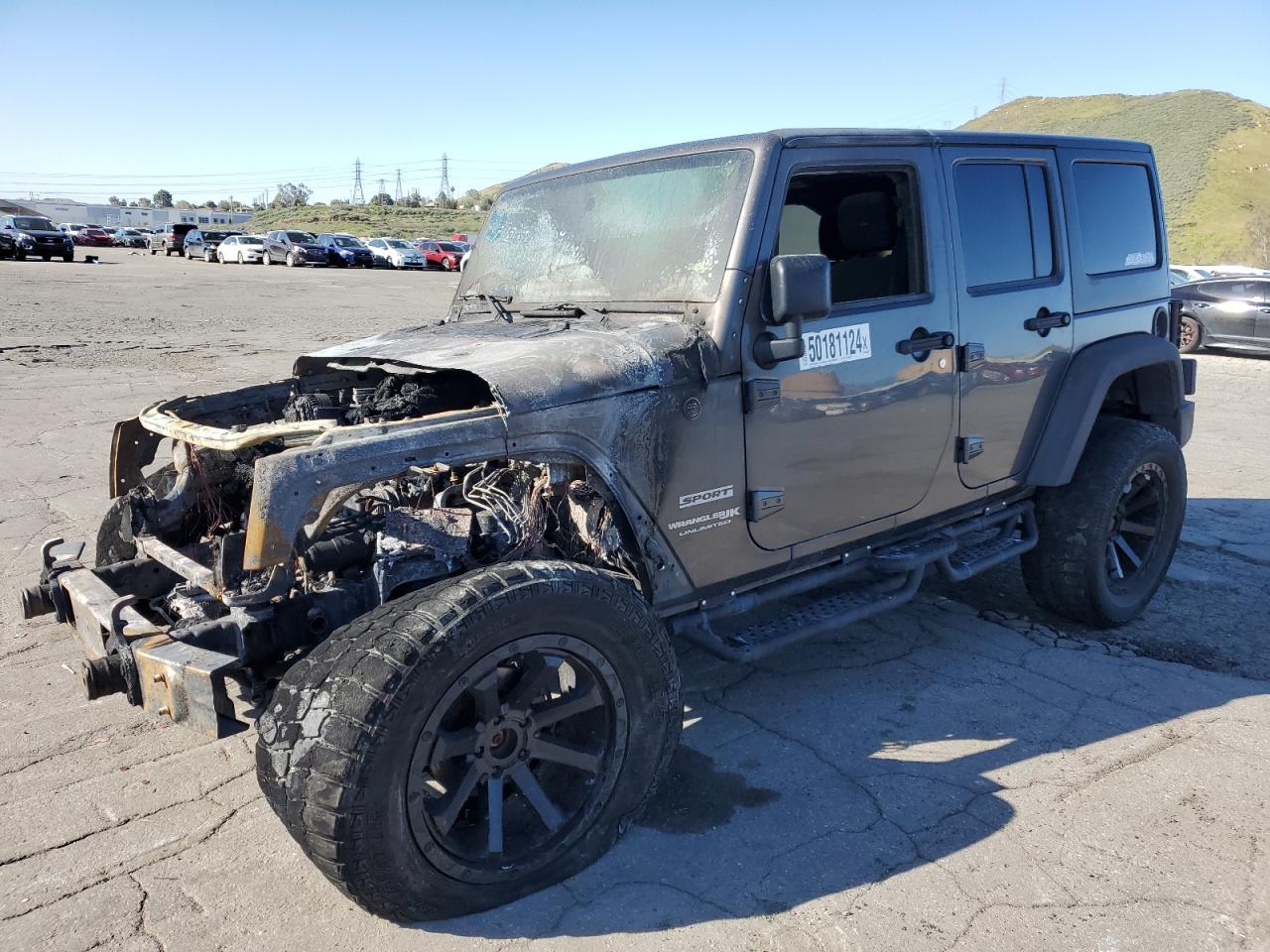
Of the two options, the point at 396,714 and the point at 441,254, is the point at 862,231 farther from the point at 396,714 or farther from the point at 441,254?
the point at 441,254

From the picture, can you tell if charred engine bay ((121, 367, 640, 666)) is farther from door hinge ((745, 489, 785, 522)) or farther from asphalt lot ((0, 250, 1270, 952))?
asphalt lot ((0, 250, 1270, 952))

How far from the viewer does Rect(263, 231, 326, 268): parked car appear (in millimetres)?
38250

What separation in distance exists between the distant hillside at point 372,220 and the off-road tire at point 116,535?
6020 cm

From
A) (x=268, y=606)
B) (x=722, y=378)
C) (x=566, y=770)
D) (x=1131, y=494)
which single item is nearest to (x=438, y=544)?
(x=268, y=606)

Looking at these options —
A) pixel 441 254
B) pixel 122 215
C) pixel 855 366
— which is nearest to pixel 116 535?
pixel 855 366

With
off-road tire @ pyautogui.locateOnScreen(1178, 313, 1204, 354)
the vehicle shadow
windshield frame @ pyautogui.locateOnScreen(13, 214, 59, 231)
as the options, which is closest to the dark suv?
windshield frame @ pyautogui.locateOnScreen(13, 214, 59, 231)

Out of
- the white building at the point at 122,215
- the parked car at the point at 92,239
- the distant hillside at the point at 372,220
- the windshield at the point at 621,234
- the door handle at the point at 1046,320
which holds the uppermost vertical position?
the white building at the point at 122,215

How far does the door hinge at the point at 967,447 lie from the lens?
383cm

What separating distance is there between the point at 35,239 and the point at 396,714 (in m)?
39.2

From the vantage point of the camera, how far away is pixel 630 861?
2746mm

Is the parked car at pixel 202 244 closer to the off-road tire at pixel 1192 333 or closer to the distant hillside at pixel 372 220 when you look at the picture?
the distant hillside at pixel 372 220

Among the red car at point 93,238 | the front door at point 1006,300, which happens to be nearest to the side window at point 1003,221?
the front door at point 1006,300

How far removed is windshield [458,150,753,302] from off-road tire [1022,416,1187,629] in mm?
2327

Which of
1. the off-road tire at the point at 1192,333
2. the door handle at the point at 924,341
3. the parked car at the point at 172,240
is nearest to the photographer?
the door handle at the point at 924,341
